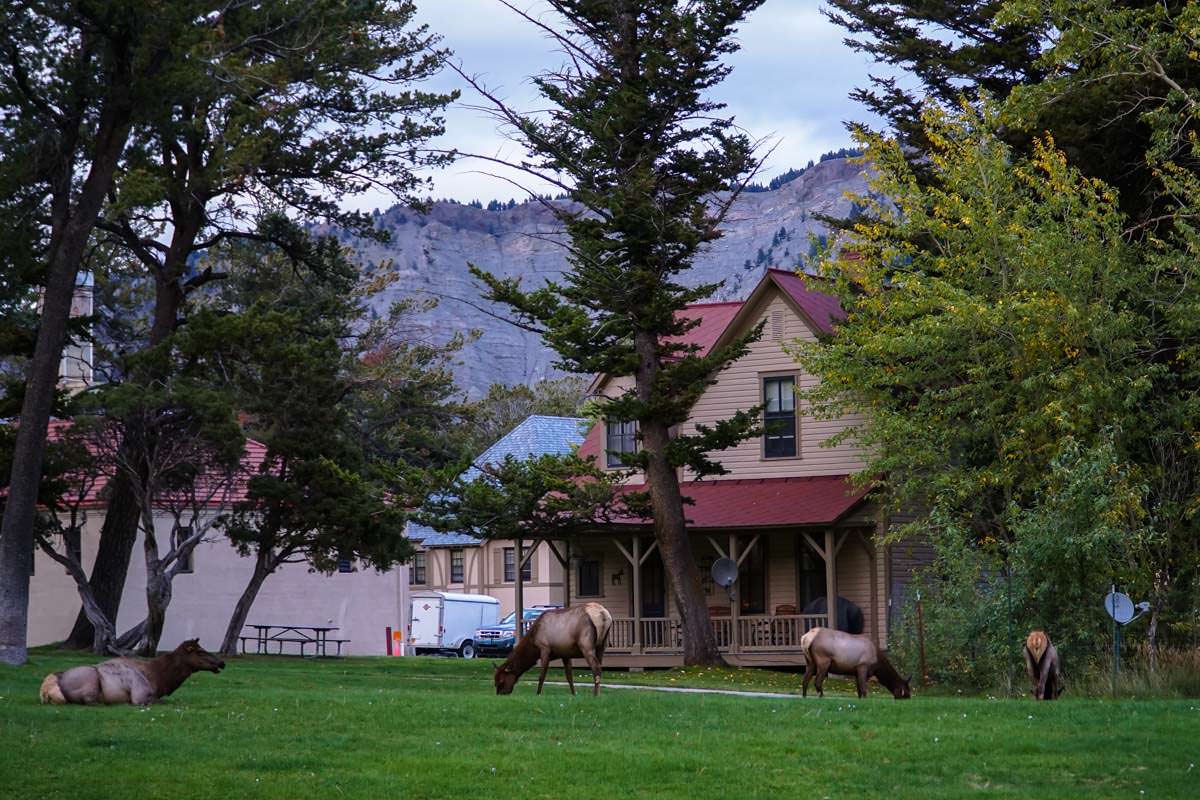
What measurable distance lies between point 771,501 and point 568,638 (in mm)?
18825

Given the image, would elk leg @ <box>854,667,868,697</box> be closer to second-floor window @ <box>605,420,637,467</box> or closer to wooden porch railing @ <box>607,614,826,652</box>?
wooden porch railing @ <box>607,614,826,652</box>

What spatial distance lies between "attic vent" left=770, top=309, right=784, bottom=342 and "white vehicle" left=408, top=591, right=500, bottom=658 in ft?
72.8

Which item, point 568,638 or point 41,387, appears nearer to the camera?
point 568,638

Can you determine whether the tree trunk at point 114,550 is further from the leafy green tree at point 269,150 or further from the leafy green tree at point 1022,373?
the leafy green tree at point 1022,373

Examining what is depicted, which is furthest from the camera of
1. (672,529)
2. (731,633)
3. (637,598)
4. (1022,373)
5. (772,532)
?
(637,598)

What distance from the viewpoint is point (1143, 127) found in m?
34.3

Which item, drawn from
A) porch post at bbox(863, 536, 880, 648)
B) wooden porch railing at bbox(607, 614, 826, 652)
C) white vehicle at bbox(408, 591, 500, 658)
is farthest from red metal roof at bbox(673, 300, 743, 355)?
white vehicle at bbox(408, 591, 500, 658)

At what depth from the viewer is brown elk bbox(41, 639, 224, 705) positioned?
17812mm

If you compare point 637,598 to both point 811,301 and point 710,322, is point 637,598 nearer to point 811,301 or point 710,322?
point 811,301

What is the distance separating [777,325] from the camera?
135ft

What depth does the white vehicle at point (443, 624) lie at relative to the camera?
58.5 meters

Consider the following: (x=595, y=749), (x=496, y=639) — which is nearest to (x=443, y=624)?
(x=496, y=639)

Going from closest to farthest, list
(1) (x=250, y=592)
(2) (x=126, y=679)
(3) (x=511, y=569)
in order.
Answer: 1. (2) (x=126, y=679)
2. (1) (x=250, y=592)
3. (3) (x=511, y=569)

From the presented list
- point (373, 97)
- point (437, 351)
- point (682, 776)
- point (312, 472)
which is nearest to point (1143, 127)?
point (373, 97)
